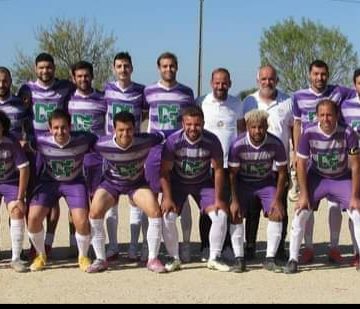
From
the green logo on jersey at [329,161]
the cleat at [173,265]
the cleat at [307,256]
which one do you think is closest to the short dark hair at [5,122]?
the cleat at [173,265]

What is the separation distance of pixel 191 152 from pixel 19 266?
213 centimetres

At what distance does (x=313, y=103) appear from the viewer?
751 centimetres

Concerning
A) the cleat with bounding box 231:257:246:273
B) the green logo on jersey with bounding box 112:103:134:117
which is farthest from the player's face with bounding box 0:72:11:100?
the cleat with bounding box 231:257:246:273

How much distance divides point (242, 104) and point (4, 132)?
8.54ft

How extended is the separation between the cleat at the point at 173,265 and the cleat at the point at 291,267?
1.10m

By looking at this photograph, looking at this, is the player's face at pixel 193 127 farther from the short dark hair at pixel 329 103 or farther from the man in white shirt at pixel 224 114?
the short dark hair at pixel 329 103

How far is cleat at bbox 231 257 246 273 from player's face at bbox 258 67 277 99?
1.81 meters

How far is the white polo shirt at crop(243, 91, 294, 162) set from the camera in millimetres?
7531

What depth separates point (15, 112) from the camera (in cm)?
741

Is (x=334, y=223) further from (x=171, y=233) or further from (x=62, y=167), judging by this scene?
(x=62, y=167)

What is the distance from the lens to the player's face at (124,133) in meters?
7.01

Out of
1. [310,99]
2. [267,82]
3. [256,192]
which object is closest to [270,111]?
[267,82]

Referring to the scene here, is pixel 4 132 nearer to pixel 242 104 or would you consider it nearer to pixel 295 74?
pixel 242 104
